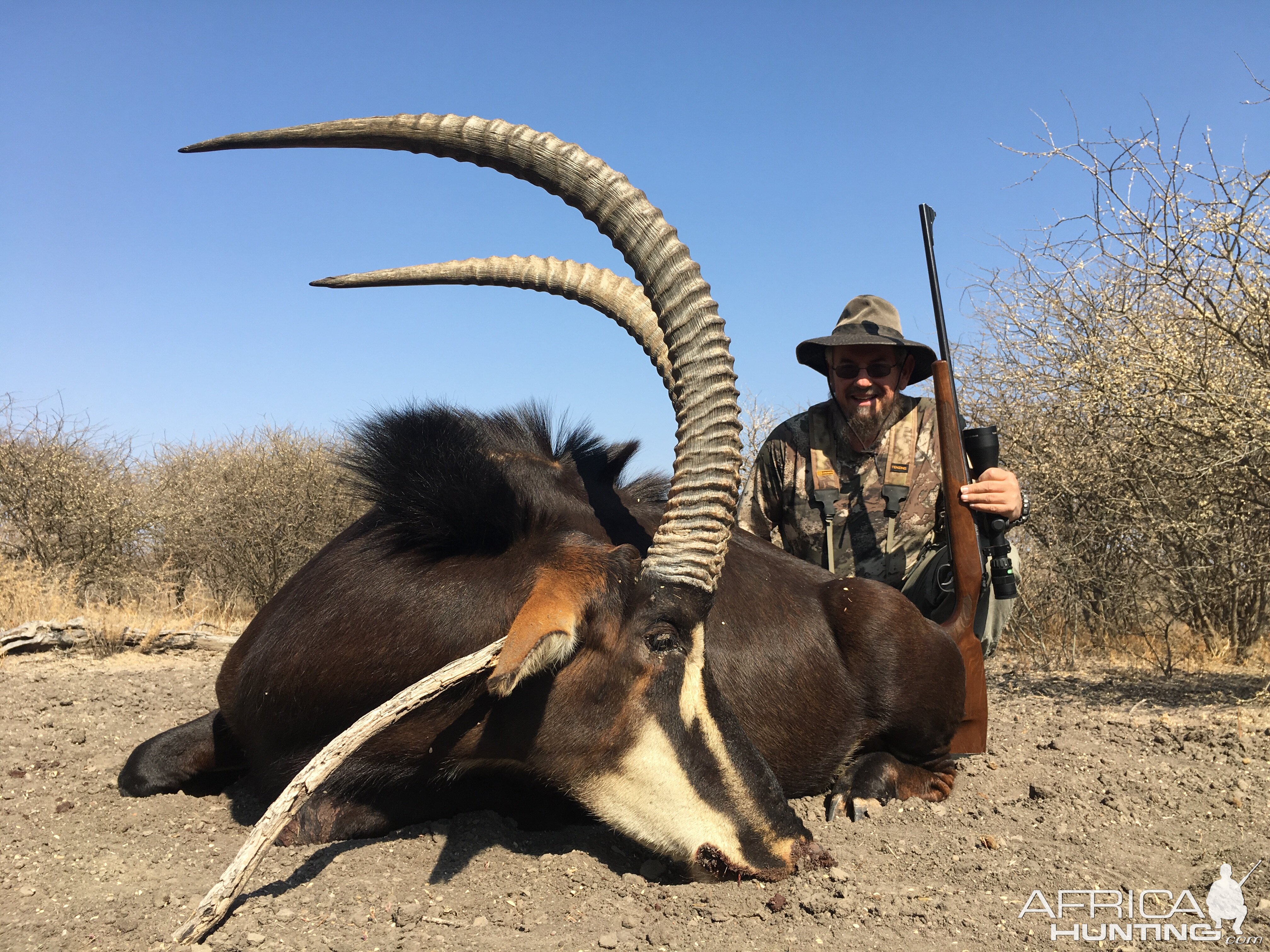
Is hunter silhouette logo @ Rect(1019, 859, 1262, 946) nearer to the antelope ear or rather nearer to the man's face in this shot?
the antelope ear

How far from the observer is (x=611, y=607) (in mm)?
3016

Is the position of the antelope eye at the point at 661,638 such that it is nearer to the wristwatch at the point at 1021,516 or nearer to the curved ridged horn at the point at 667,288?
the curved ridged horn at the point at 667,288

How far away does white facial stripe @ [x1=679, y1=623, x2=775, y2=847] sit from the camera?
2.86 meters

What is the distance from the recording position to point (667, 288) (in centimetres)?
312

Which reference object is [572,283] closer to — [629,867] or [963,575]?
[629,867]

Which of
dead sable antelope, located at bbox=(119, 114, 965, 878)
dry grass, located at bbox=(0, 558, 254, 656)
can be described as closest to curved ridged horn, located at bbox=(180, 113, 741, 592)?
dead sable antelope, located at bbox=(119, 114, 965, 878)

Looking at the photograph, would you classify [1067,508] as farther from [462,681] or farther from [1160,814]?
[462,681]

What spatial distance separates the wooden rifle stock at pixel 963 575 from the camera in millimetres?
4527

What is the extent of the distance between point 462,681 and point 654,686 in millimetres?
656

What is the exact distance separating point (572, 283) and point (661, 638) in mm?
1503

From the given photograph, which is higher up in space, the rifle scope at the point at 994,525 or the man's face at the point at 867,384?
the man's face at the point at 867,384

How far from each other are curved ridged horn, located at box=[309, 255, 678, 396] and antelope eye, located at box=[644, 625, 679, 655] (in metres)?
0.96

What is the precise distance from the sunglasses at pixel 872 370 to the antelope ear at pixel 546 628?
292cm

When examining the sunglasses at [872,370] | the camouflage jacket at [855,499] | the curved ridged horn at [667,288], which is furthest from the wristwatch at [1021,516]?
the curved ridged horn at [667,288]
